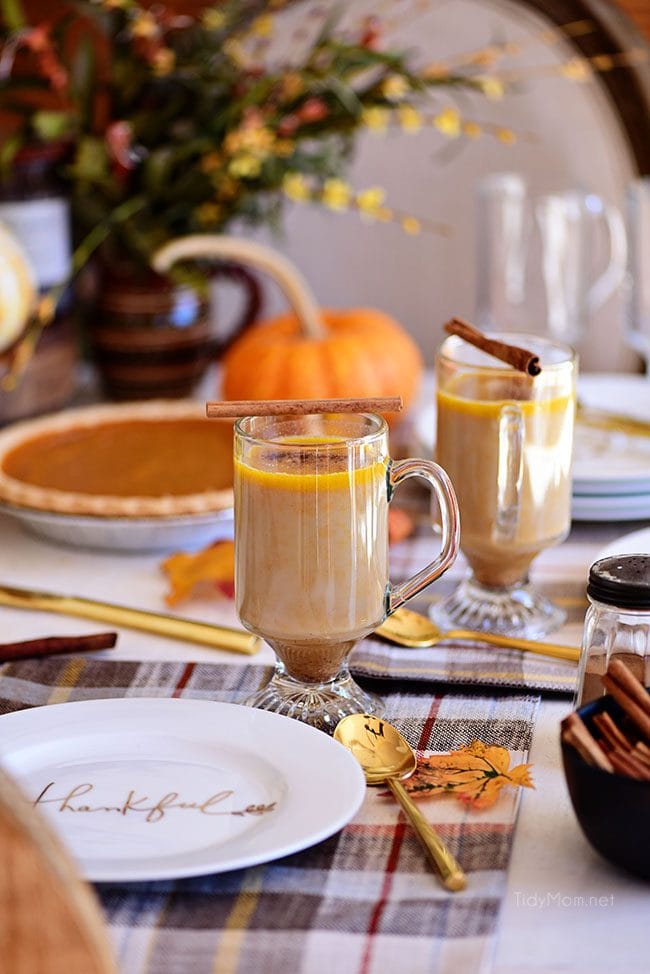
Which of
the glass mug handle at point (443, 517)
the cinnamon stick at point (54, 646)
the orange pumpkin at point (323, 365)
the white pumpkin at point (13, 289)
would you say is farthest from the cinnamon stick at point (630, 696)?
the white pumpkin at point (13, 289)

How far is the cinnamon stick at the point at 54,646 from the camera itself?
100 cm

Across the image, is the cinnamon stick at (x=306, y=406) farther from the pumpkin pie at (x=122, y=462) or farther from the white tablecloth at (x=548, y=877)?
the pumpkin pie at (x=122, y=462)

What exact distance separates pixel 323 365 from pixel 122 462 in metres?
0.34

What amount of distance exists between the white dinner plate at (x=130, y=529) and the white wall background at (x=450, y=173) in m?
0.90

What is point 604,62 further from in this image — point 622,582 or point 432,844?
point 432,844

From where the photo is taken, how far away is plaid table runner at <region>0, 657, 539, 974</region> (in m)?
0.65

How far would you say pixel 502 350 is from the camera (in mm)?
1001

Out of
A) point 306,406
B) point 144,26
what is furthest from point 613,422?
point 144,26

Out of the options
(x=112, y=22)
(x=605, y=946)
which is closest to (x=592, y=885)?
(x=605, y=946)

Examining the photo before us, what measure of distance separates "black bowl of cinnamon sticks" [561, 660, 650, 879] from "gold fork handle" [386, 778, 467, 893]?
8cm

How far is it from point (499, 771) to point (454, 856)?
0.10 m

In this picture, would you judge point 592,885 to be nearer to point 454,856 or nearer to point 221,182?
point 454,856

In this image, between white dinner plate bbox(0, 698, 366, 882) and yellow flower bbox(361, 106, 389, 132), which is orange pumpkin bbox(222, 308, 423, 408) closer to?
yellow flower bbox(361, 106, 389, 132)

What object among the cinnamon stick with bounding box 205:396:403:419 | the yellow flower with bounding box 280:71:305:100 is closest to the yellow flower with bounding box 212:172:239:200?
the yellow flower with bounding box 280:71:305:100
